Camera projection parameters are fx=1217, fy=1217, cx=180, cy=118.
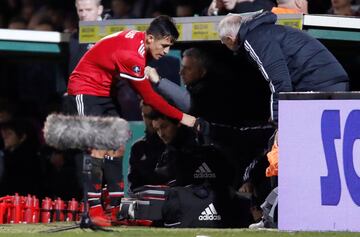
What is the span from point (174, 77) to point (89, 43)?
38.5 inches

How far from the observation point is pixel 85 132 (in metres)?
9.45

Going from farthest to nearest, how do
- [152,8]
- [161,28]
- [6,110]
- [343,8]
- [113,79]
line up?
[6,110] → [152,8] → [343,8] → [113,79] → [161,28]

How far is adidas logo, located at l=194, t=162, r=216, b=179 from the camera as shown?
1152 cm

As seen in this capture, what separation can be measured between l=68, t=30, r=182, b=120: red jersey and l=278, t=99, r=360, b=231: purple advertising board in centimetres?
152

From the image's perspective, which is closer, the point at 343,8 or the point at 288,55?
the point at 288,55

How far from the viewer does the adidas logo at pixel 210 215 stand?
35.9ft

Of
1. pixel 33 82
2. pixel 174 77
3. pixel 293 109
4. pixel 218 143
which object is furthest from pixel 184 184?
pixel 33 82

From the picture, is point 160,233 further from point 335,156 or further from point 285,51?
point 285,51

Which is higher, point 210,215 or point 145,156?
point 145,156

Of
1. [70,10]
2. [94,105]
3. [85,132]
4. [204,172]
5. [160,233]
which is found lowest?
[160,233]

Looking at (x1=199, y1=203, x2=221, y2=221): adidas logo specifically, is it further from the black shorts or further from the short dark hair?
the short dark hair

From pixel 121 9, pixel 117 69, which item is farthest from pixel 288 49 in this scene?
pixel 121 9

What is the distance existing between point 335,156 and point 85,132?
1946 millimetres

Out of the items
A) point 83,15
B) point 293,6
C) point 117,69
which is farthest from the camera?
point 83,15
